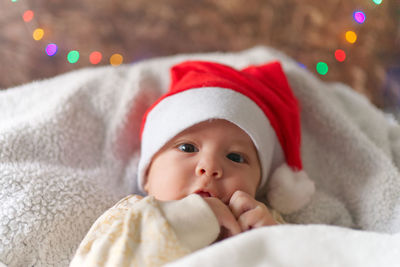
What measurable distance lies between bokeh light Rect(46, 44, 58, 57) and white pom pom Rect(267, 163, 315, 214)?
3.00ft

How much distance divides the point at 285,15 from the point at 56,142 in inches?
38.9

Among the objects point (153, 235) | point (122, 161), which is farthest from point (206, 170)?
point (122, 161)

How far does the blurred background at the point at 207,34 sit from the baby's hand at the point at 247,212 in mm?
847

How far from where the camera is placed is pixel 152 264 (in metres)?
0.68

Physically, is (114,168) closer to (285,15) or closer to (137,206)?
(137,206)

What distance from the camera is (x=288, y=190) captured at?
1051 millimetres

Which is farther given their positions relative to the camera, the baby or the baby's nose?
the baby's nose

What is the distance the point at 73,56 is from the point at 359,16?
1.04 meters

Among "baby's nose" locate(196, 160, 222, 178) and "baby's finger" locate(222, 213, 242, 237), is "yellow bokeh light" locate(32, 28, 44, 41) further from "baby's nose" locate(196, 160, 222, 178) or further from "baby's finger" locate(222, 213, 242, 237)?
"baby's finger" locate(222, 213, 242, 237)

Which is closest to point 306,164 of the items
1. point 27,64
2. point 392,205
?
point 392,205

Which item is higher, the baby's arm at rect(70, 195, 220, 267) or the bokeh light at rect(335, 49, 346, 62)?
the bokeh light at rect(335, 49, 346, 62)

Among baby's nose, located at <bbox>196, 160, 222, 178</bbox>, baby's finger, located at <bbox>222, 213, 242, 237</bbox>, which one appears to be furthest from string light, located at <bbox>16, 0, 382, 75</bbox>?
baby's finger, located at <bbox>222, 213, 242, 237</bbox>

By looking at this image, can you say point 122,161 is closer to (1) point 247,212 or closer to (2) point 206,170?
(2) point 206,170

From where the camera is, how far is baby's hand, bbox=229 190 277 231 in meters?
0.81
